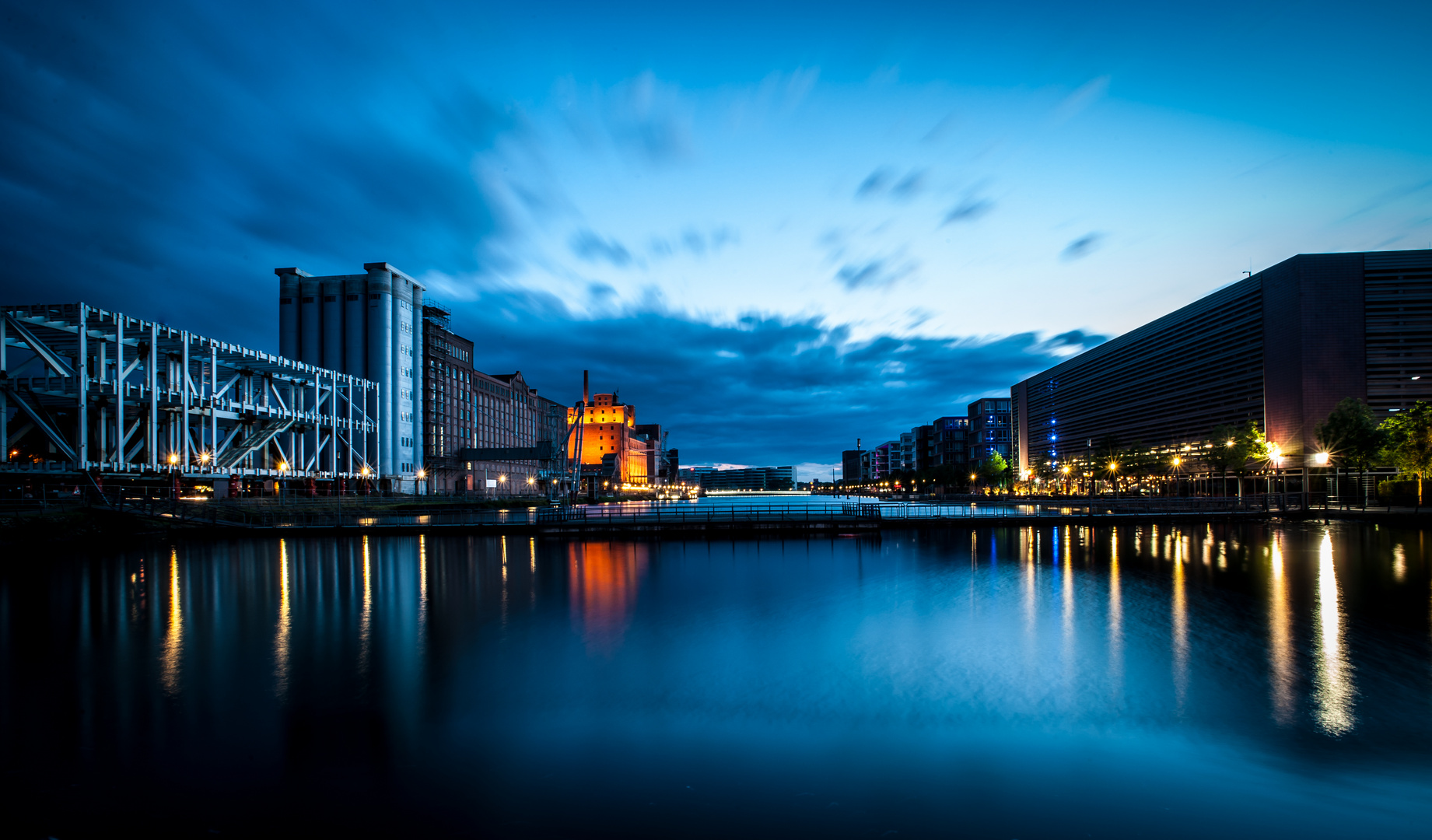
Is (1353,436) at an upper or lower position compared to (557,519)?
upper

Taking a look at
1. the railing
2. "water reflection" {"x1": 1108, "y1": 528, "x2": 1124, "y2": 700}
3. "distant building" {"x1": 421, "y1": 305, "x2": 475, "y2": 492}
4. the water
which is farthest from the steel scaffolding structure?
"water reflection" {"x1": 1108, "y1": 528, "x2": 1124, "y2": 700}

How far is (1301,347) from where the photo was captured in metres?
81.6

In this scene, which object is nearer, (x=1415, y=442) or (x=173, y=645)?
(x=173, y=645)

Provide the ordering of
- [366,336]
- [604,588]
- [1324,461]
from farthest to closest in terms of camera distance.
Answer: [366,336] → [1324,461] → [604,588]

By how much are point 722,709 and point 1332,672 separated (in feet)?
39.4

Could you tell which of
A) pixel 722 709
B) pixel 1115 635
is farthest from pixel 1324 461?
pixel 722 709

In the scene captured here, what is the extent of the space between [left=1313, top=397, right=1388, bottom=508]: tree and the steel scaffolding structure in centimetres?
10614

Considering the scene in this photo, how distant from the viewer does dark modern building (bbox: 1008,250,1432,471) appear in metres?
81.5

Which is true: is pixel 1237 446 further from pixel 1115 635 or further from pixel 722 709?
pixel 722 709

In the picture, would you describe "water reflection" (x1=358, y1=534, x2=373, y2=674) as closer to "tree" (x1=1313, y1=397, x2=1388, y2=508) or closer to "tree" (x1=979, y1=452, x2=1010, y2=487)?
"tree" (x1=1313, y1=397, x2=1388, y2=508)

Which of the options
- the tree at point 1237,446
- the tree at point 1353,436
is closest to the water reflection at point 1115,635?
the tree at point 1353,436

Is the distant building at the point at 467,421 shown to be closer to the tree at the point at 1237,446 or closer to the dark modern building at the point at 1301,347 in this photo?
the tree at the point at 1237,446

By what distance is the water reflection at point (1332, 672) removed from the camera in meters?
10.6

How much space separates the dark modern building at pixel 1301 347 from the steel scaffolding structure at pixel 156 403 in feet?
381
